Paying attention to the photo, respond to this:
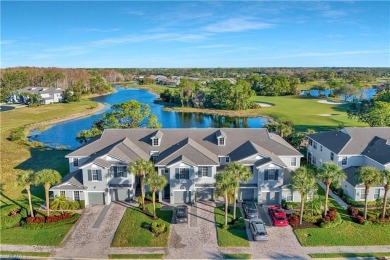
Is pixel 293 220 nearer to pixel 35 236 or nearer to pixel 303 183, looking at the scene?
pixel 303 183

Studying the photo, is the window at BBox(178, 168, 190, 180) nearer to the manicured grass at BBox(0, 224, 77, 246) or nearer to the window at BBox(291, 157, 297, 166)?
the manicured grass at BBox(0, 224, 77, 246)

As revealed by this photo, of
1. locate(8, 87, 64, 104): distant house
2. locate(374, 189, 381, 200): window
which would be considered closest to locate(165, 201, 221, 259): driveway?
locate(374, 189, 381, 200): window

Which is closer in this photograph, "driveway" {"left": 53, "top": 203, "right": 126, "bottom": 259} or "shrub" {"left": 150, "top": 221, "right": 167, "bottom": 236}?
"driveway" {"left": 53, "top": 203, "right": 126, "bottom": 259}

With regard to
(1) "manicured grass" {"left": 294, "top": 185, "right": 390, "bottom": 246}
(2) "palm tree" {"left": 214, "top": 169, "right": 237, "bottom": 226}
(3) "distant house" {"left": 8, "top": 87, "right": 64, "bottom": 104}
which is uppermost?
(3) "distant house" {"left": 8, "top": 87, "right": 64, "bottom": 104}

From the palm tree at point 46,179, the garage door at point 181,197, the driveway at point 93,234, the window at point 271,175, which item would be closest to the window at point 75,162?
the palm tree at point 46,179

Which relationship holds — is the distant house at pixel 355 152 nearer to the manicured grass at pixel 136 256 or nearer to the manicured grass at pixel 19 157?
the manicured grass at pixel 136 256

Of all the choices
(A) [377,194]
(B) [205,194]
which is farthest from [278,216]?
(A) [377,194]

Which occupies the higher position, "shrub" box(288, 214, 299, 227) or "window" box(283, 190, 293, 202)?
"window" box(283, 190, 293, 202)
